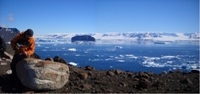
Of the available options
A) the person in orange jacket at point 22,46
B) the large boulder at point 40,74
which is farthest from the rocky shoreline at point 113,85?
the person in orange jacket at point 22,46

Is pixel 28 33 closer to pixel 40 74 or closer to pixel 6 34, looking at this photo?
pixel 40 74

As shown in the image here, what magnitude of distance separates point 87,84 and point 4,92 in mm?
2332

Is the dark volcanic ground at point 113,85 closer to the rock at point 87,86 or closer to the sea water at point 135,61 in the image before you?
the rock at point 87,86

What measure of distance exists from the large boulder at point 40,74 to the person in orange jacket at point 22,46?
18.4 inches

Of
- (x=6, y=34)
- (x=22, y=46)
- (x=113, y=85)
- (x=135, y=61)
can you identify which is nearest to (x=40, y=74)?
(x=22, y=46)

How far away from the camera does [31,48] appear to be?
753 cm

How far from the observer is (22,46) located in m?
7.40

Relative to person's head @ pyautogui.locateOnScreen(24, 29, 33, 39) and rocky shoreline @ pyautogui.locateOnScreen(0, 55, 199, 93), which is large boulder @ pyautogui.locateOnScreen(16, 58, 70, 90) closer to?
rocky shoreline @ pyautogui.locateOnScreen(0, 55, 199, 93)

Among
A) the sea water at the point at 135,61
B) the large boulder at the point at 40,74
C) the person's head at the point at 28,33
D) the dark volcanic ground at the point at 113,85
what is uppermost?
the person's head at the point at 28,33

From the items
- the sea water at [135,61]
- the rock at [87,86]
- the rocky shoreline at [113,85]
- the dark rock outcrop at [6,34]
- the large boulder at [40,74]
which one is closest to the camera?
the large boulder at [40,74]

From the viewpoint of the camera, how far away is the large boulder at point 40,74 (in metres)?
6.52

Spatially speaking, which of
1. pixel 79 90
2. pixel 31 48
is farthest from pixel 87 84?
pixel 31 48

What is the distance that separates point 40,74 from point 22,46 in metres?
1.37

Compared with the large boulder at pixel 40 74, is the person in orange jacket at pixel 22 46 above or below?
above
